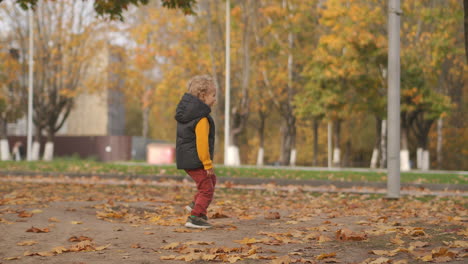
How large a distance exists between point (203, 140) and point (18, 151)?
38.8 meters

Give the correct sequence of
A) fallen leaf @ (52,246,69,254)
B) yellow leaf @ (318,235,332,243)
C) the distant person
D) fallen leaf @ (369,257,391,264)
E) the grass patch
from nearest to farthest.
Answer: fallen leaf @ (369,257,391,264) → fallen leaf @ (52,246,69,254) → yellow leaf @ (318,235,332,243) → the grass patch → the distant person

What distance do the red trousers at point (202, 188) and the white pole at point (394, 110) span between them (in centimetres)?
595

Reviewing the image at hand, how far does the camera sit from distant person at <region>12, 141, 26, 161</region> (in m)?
44.2

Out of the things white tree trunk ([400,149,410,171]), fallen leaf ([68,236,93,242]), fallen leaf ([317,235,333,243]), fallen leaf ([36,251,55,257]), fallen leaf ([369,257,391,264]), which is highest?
white tree trunk ([400,149,410,171])

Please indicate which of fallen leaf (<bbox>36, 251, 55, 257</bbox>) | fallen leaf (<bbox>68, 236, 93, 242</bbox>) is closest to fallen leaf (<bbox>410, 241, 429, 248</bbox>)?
fallen leaf (<bbox>68, 236, 93, 242</bbox>)

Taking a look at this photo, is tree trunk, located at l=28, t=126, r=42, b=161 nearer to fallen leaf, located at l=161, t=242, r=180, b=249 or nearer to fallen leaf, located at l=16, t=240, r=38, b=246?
fallen leaf, located at l=16, t=240, r=38, b=246

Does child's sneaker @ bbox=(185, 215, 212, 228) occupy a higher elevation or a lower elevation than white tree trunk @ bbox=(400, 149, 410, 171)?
lower

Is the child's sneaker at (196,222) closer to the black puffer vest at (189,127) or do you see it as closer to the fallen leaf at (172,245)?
the black puffer vest at (189,127)

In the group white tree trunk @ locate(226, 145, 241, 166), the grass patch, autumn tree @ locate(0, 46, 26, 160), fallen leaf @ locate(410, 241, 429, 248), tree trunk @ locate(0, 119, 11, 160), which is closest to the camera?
fallen leaf @ locate(410, 241, 429, 248)

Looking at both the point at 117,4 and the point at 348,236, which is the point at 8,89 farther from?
the point at 348,236

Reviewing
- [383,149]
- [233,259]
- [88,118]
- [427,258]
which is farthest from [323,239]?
[88,118]

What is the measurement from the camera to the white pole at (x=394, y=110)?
13.3 meters

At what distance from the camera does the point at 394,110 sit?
1341 centimetres

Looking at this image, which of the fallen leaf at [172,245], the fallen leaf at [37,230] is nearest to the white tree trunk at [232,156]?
the fallen leaf at [37,230]
